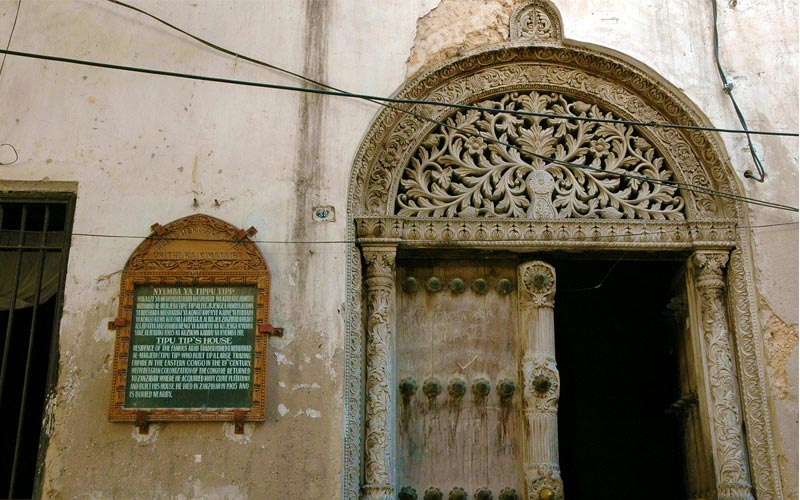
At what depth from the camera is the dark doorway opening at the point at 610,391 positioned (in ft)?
29.6

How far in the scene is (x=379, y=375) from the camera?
6465mm

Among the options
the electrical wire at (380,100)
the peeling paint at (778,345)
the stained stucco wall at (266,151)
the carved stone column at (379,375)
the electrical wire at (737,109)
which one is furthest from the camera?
the electrical wire at (737,109)

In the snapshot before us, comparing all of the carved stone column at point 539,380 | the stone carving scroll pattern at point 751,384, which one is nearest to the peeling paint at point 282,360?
the carved stone column at point 539,380

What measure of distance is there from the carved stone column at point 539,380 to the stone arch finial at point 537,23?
5.88 ft

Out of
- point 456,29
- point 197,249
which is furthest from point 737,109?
point 197,249

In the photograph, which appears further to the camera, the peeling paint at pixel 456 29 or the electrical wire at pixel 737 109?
the peeling paint at pixel 456 29

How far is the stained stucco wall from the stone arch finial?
11 centimetres

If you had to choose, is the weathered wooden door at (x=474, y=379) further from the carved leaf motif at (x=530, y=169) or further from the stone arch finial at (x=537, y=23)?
the stone arch finial at (x=537, y=23)

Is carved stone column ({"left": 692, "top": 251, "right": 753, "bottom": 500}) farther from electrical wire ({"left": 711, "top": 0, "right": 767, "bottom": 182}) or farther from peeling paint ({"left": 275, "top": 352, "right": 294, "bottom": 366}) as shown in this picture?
peeling paint ({"left": 275, "top": 352, "right": 294, "bottom": 366})

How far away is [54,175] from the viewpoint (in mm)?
6656

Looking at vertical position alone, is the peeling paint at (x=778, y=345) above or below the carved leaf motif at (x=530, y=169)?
below

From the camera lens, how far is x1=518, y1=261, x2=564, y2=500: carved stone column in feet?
21.1

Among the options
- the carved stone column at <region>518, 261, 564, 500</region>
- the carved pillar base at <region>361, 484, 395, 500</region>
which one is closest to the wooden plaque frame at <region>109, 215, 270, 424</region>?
the carved pillar base at <region>361, 484, 395, 500</region>

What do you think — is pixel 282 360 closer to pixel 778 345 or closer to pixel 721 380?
pixel 721 380
